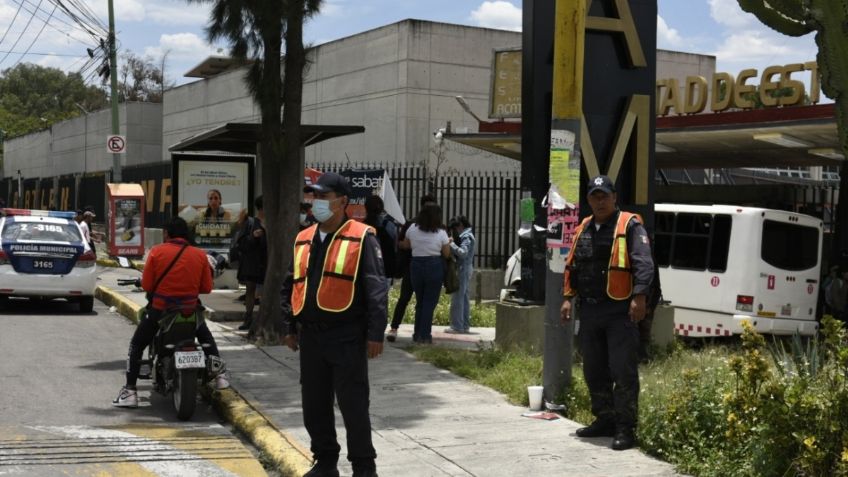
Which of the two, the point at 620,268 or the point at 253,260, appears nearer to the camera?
the point at 620,268

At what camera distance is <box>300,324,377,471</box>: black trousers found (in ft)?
20.3

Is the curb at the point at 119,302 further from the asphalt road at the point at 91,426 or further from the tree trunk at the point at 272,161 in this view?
Answer: the tree trunk at the point at 272,161

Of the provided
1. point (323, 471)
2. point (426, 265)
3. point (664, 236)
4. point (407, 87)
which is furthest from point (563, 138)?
point (407, 87)

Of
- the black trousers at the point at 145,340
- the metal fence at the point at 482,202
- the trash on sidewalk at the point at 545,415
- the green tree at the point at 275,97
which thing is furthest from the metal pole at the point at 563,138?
the metal fence at the point at 482,202

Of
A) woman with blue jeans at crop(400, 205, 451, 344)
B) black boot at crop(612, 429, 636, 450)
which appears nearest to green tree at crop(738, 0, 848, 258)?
black boot at crop(612, 429, 636, 450)

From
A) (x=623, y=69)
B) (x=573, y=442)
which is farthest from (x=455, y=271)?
(x=573, y=442)

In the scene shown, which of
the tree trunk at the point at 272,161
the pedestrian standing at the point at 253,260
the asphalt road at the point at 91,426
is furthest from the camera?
the pedestrian standing at the point at 253,260

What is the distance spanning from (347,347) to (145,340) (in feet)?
12.0

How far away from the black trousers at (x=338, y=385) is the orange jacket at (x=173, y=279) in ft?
9.84

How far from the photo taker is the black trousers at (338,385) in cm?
618

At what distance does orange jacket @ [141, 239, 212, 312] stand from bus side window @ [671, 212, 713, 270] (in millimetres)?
9627

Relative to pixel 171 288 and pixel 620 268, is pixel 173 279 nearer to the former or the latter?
pixel 171 288

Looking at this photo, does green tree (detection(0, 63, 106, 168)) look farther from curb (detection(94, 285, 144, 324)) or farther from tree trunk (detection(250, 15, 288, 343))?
tree trunk (detection(250, 15, 288, 343))

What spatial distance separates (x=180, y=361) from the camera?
8688 mm
